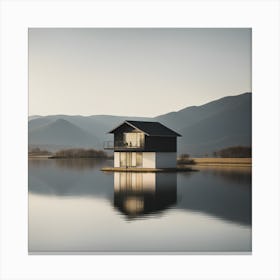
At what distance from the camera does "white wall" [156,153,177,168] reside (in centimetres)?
1198

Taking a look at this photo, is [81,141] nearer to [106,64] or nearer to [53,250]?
[106,64]

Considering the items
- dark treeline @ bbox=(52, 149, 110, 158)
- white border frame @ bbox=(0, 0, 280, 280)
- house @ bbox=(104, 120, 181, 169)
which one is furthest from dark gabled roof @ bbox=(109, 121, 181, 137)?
white border frame @ bbox=(0, 0, 280, 280)

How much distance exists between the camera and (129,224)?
Answer: 10617mm

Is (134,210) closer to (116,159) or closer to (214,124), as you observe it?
(116,159)

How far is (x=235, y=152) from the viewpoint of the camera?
11.2m

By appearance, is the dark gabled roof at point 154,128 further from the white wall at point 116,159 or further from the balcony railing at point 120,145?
the white wall at point 116,159

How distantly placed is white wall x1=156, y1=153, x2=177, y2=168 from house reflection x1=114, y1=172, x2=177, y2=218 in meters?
0.20

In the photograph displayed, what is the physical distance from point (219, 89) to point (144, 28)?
5.87 ft

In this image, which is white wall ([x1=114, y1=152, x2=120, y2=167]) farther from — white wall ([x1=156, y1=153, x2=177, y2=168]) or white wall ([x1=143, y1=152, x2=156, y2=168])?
white wall ([x1=143, y1=152, x2=156, y2=168])

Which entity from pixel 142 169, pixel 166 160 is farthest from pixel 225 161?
pixel 142 169

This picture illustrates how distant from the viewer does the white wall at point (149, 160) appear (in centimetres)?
1367

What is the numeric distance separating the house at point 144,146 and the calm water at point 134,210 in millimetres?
513

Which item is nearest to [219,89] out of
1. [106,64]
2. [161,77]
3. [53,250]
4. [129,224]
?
[161,77]
